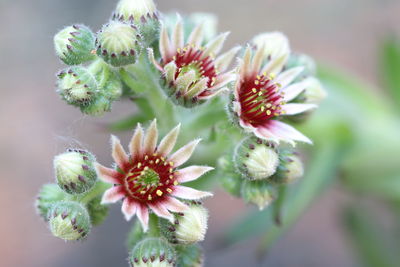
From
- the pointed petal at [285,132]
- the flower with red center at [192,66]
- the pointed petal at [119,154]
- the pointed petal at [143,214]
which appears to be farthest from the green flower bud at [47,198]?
the pointed petal at [285,132]

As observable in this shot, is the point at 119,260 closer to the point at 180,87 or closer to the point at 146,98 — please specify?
the point at 146,98

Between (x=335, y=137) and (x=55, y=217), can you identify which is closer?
(x=55, y=217)

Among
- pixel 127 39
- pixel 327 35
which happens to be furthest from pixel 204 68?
pixel 327 35

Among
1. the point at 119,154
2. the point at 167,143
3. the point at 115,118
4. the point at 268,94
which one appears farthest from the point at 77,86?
the point at 115,118

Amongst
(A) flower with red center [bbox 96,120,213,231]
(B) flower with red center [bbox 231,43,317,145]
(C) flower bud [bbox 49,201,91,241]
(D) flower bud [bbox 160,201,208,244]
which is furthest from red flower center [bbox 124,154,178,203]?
(B) flower with red center [bbox 231,43,317,145]

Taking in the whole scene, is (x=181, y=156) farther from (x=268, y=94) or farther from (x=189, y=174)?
(x=268, y=94)
